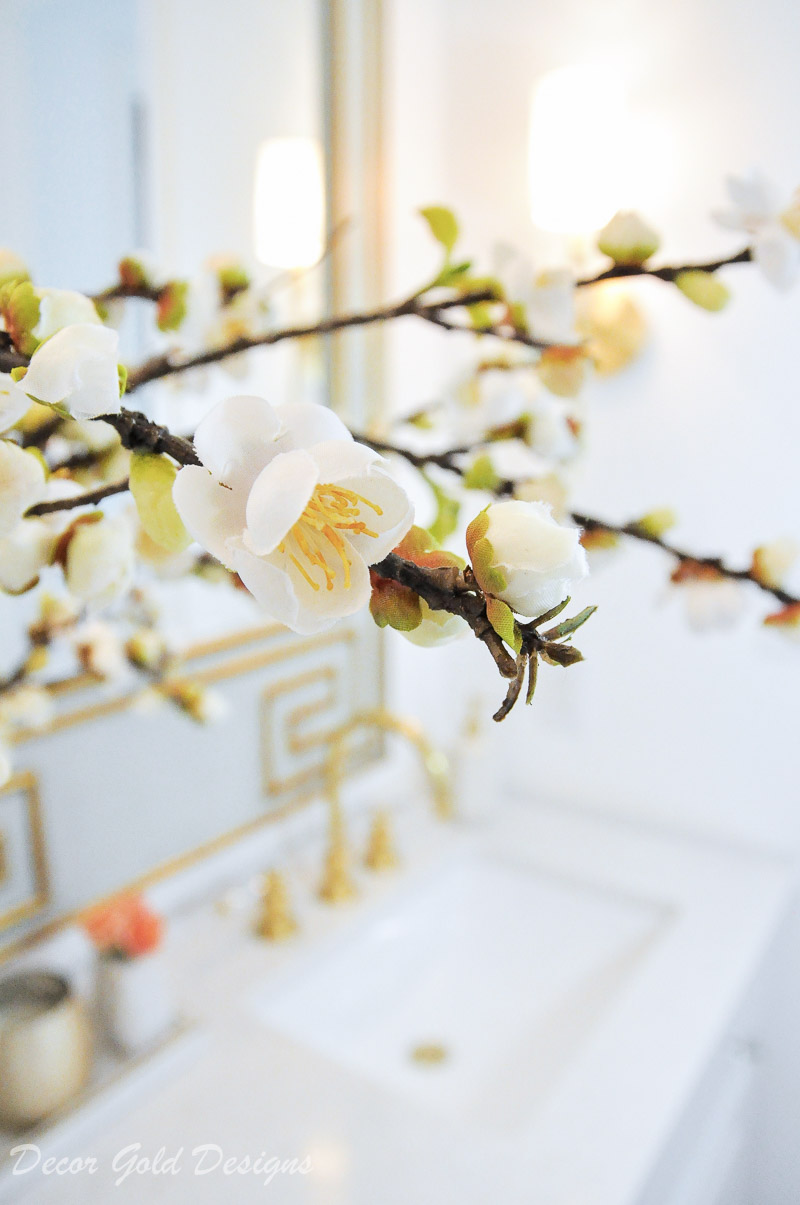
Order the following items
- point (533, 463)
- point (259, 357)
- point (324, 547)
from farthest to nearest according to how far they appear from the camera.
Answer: point (533, 463) → point (259, 357) → point (324, 547)

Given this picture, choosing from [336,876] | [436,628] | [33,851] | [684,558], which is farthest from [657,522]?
[336,876]

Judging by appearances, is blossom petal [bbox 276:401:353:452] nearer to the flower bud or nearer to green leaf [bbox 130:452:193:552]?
green leaf [bbox 130:452:193:552]

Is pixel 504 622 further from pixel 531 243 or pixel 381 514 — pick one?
pixel 531 243

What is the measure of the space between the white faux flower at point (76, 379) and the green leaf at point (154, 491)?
2cm

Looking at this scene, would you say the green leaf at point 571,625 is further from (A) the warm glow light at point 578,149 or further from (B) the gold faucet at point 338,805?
(A) the warm glow light at point 578,149

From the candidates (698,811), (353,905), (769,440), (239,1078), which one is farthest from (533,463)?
(239,1078)

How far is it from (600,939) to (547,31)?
122 centimetres

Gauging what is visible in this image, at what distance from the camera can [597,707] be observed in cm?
129

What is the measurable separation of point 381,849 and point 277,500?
1.07 metres

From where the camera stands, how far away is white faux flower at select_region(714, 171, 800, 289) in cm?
35

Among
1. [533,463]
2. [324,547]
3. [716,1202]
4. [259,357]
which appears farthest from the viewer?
[533,463]

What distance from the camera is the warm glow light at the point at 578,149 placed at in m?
1.10

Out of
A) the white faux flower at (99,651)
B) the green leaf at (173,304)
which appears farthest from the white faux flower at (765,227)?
the white faux flower at (99,651)

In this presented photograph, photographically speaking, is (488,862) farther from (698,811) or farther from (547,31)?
(547,31)
